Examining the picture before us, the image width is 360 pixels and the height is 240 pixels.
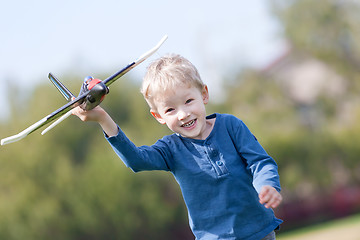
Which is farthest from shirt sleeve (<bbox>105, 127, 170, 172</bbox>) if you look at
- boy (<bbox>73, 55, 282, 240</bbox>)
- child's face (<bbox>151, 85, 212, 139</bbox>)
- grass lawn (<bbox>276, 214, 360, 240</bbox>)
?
grass lawn (<bbox>276, 214, 360, 240</bbox>)

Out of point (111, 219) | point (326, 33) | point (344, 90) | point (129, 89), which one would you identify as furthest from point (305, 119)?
point (111, 219)

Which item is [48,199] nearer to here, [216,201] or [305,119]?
[305,119]

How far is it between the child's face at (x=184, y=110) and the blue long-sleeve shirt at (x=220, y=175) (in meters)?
0.11

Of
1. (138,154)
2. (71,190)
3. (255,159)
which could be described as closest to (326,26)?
(71,190)

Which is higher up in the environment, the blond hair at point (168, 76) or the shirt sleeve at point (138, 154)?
the blond hair at point (168, 76)

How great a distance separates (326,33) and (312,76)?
347 cm

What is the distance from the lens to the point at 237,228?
3484 millimetres

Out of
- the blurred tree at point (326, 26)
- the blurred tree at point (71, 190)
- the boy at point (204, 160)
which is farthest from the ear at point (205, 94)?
the blurred tree at point (326, 26)

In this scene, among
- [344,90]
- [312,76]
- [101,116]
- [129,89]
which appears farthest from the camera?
[312,76]

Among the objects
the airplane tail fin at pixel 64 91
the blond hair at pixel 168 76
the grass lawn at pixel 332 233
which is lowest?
the grass lawn at pixel 332 233

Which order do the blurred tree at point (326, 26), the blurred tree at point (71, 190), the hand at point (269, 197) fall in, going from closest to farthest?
the hand at point (269, 197)
the blurred tree at point (71, 190)
the blurred tree at point (326, 26)

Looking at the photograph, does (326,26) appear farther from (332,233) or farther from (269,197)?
(269,197)

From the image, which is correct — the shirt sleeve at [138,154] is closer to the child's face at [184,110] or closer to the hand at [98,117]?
the hand at [98,117]

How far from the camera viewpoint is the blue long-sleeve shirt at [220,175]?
3.49 metres
